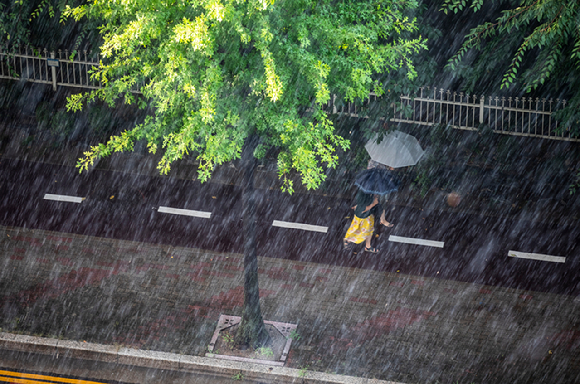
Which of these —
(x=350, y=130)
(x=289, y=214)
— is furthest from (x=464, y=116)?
(x=289, y=214)

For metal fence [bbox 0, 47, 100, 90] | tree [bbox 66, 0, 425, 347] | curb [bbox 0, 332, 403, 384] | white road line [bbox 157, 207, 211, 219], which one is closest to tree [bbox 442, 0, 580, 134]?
tree [bbox 66, 0, 425, 347]

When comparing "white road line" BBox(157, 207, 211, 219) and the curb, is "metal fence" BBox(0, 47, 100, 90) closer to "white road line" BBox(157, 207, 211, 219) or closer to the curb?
"white road line" BBox(157, 207, 211, 219)

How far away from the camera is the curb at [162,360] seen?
948 centimetres

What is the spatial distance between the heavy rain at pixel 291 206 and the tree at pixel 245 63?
0.11ft

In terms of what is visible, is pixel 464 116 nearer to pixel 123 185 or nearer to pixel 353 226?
pixel 353 226

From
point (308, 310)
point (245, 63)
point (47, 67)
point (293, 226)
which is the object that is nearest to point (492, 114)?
point (293, 226)

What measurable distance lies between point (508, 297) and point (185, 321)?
5.73 m

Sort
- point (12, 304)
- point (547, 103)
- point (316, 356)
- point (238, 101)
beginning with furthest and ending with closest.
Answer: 1. point (547, 103)
2. point (12, 304)
3. point (316, 356)
4. point (238, 101)

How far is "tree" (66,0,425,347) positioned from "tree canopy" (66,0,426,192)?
14mm

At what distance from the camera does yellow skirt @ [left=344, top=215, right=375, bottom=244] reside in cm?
1189

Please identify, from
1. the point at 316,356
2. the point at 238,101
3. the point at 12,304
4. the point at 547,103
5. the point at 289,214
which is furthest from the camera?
the point at 547,103

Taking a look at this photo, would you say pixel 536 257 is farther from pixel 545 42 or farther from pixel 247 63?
pixel 247 63

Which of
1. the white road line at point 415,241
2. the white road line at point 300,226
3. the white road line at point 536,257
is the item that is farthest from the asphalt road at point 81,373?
the white road line at point 536,257

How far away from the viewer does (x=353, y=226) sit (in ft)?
39.5
